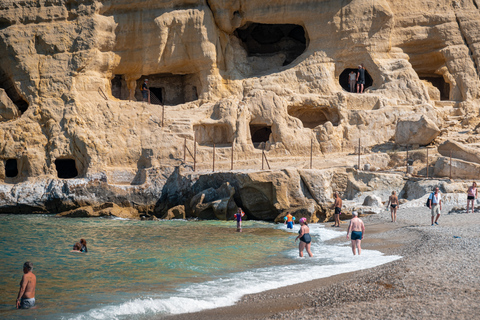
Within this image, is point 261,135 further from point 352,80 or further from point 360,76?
point 360,76

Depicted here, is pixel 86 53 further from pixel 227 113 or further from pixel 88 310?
pixel 88 310

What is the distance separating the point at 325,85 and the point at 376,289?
18229mm

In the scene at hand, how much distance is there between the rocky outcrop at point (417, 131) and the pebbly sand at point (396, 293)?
1035 centimetres

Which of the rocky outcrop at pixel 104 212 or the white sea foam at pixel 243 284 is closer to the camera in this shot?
the white sea foam at pixel 243 284

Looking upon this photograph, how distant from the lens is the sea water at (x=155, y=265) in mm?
8375

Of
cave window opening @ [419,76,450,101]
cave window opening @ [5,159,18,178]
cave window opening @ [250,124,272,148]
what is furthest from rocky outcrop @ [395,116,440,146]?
cave window opening @ [5,159,18,178]

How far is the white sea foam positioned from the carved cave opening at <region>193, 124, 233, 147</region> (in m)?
11.6

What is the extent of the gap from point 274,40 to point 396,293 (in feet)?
74.0

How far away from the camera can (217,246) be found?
543 inches

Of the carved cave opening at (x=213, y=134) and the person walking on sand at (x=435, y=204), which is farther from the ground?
the carved cave opening at (x=213, y=134)

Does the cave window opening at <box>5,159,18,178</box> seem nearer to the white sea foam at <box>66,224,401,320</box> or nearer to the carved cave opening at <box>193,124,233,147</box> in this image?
the carved cave opening at <box>193,124,233,147</box>

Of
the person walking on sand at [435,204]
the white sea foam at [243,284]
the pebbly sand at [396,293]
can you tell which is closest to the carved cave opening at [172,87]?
the person walking on sand at [435,204]

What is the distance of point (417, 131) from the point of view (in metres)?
21.3

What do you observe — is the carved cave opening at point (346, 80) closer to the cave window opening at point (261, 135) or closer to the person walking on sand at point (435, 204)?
the cave window opening at point (261, 135)
